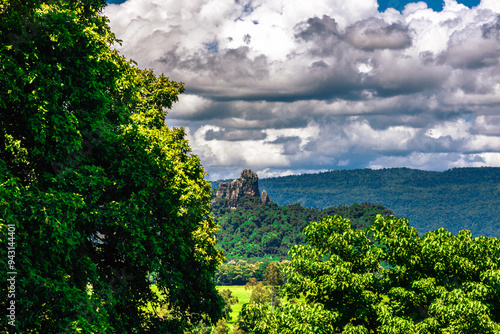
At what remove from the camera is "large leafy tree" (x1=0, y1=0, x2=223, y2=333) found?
39.9 feet

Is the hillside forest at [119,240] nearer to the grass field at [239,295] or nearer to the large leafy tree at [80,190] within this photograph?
the large leafy tree at [80,190]

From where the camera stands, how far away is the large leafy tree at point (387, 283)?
595 inches

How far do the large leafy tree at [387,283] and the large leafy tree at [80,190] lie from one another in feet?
14.6

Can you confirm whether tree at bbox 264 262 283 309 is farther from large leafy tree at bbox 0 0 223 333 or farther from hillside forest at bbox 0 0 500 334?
large leafy tree at bbox 0 0 223 333

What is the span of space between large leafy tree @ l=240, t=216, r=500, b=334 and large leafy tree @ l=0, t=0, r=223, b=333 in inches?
176

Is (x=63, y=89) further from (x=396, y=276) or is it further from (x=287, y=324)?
(x=396, y=276)

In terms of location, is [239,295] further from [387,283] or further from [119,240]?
[119,240]

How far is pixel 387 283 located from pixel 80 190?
37.6 ft

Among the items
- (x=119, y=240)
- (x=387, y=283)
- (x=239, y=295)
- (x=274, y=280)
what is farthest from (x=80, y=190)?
(x=239, y=295)

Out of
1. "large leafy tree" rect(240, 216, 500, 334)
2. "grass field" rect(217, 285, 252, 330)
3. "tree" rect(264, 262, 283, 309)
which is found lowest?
"grass field" rect(217, 285, 252, 330)

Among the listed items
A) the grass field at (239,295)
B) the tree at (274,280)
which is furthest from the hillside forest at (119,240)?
the grass field at (239,295)

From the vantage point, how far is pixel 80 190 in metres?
13.7

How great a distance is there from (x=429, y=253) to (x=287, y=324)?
576 centimetres

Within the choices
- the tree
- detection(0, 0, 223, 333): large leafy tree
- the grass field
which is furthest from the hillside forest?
the grass field
